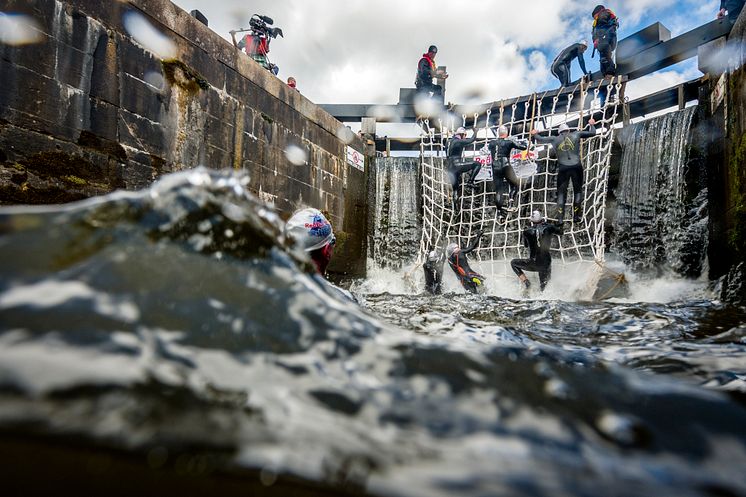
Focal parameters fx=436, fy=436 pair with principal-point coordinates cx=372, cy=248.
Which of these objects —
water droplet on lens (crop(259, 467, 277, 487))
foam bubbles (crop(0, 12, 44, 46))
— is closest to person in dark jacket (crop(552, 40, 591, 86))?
foam bubbles (crop(0, 12, 44, 46))

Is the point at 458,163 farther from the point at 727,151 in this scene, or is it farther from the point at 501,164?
the point at 727,151

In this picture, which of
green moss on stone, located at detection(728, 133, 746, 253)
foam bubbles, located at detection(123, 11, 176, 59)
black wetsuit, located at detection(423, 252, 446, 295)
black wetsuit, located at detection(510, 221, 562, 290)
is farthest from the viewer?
black wetsuit, located at detection(423, 252, 446, 295)

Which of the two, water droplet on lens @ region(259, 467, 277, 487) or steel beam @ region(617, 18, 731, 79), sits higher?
steel beam @ region(617, 18, 731, 79)

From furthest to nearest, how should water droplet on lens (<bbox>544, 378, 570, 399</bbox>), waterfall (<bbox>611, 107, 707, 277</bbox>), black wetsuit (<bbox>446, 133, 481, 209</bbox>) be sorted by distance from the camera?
black wetsuit (<bbox>446, 133, 481, 209</bbox>), waterfall (<bbox>611, 107, 707, 277</bbox>), water droplet on lens (<bbox>544, 378, 570, 399</bbox>)

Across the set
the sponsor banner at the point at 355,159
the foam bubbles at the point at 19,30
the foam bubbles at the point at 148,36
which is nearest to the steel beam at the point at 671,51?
the sponsor banner at the point at 355,159

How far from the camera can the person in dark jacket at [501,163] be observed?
10133 millimetres

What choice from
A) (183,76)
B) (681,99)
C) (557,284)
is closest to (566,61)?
(681,99)

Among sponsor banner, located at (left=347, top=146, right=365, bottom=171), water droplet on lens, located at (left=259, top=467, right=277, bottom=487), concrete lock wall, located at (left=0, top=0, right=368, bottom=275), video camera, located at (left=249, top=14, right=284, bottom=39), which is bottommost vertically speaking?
water droplet on lens, located at (left=259, top=467, right=277, bottom=487)

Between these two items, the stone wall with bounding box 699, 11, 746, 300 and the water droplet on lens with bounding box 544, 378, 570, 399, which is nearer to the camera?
the water droplet on lens with bounding box 544, 378, 570, 399

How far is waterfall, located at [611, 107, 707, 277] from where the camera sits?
27.6ft

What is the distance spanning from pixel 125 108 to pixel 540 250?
7395mm

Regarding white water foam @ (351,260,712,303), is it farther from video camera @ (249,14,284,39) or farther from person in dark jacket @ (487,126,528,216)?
video camera @ (249,14,284,39)

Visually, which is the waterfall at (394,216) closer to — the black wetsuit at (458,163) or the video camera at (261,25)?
the black wetsuit at (458,163)

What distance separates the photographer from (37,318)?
2.75 ft
